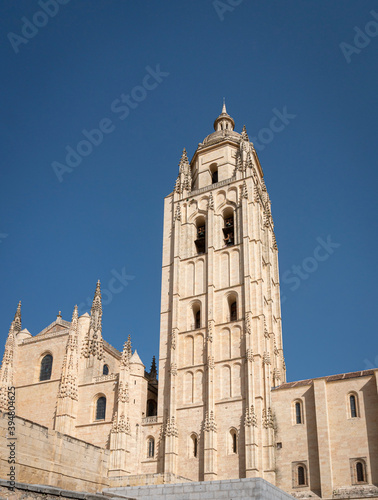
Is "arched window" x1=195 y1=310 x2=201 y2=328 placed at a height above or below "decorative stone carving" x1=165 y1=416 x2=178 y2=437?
above

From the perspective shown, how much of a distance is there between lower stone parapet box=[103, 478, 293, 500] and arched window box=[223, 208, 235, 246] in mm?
24231

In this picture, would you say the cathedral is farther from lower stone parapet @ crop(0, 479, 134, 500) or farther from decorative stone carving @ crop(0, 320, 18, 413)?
lower stone parapet @ crop(0, 479, 134, 500)

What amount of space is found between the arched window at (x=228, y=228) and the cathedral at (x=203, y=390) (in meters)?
0.12

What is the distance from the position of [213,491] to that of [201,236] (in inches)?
1071

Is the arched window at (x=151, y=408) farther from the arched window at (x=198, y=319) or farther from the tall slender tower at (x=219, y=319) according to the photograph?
the arched window at (x=198, y=319)

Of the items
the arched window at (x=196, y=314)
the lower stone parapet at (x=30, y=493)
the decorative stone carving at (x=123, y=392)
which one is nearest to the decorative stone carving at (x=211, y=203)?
the arched window at (x=196, y=314)

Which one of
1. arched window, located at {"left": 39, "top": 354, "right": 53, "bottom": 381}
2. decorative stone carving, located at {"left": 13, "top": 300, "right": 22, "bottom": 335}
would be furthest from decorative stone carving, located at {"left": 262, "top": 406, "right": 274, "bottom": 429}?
decorative stone carving, located at {"left": 13, "top": 300, "right": 22, "bottom": 335}

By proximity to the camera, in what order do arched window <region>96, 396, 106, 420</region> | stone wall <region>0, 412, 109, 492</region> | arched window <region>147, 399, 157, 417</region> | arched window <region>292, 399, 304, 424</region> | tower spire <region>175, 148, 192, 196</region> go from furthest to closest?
tower spire <region>175, 148, 192, 196</region> → arched window <region>147, 399, 157, 417</region> → arched window <region>96, 396, 106, 420</region> → arched window <region>292, 399, 304, 424</region> → stone wall <region>0, 412, 109, 492</region>

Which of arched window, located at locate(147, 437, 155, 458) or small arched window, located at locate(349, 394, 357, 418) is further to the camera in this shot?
arched window, located at locate(147, 437, 155, 458)

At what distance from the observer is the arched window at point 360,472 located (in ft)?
121

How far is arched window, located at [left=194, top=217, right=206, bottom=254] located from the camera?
172 feet

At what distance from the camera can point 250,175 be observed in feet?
171

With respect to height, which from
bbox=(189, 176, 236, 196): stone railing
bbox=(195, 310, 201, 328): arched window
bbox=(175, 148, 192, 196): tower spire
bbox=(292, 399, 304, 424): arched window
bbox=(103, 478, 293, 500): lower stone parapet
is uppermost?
bbox=(175, 148, 192, 196): tower spire

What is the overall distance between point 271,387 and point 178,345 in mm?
7858
